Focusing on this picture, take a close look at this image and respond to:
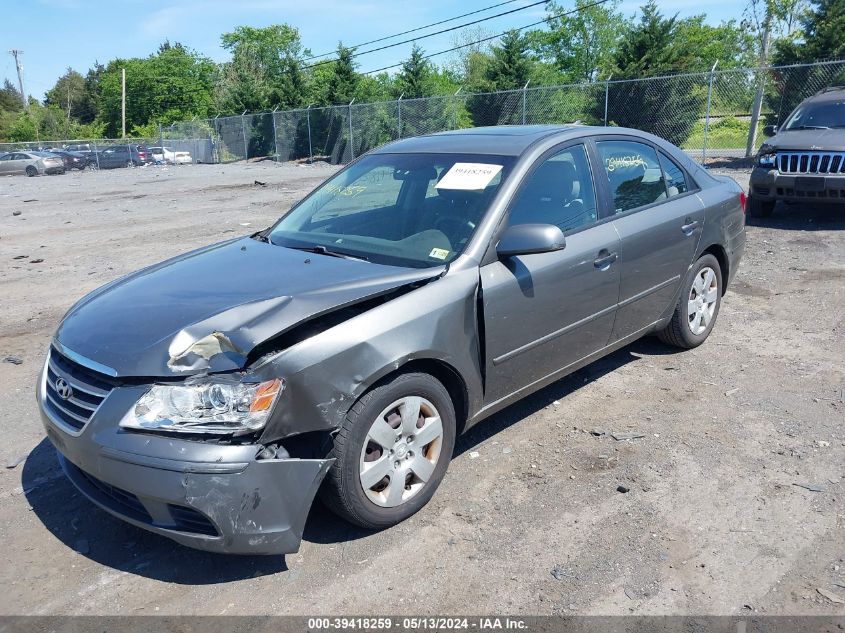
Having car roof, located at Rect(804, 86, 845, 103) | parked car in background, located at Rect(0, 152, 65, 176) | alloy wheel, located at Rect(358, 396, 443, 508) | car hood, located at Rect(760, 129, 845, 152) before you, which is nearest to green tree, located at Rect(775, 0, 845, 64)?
car roof, located at Rect(804, 86, 845, 103)

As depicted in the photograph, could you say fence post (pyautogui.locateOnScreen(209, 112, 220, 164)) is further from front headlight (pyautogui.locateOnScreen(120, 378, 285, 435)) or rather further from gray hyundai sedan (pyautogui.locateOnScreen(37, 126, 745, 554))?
front headlight (pyautogui.locateOnScreen(120, 378, 285, 435))

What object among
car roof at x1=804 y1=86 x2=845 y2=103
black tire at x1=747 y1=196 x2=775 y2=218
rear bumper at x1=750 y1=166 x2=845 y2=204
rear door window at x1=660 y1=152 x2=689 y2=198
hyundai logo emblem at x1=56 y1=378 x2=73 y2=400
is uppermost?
car roof at x1=804 y1=86 x2=845 y2=103

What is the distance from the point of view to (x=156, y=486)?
265cm

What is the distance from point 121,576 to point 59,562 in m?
0.34

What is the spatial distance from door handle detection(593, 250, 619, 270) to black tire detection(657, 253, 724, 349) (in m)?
1.05

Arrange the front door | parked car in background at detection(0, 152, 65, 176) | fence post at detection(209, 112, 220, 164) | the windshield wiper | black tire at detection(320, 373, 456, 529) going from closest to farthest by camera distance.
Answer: black tire at detection(320, 373, 456, 529) → the front door → the windshield wiper → parked car in background at detection(0, 152, 65, 176) → fence post at detection(209, 112, 220, 164)

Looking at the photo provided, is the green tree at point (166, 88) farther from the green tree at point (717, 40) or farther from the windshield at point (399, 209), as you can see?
the windshield at point (399, 209)

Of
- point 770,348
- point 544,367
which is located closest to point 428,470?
point 544,367

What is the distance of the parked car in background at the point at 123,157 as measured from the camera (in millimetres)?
38594

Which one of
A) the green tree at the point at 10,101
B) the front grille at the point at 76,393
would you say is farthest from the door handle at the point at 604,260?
the green tree at the point at 10,101

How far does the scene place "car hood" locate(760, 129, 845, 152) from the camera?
30.6 ft

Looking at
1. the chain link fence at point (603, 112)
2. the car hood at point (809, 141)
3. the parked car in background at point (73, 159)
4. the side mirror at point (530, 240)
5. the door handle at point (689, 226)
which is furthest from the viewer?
the parked car in background at point (73, 159)

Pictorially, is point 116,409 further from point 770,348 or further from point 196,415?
point 770,348

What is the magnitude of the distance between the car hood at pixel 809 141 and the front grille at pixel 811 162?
0.24ft
